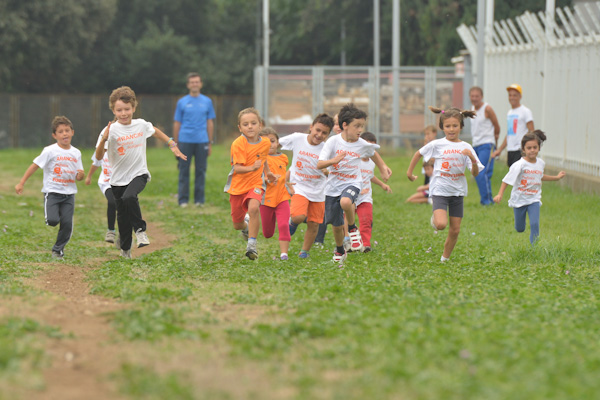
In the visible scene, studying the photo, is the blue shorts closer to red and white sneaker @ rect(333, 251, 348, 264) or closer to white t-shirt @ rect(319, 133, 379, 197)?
white t-shirt @ rect(319, 133, 379, 197)

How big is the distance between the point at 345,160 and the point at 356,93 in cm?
2194

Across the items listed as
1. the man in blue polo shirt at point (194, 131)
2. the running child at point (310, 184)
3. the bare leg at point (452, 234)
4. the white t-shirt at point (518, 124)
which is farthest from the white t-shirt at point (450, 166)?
the man in blue polo shirt at point (194, 131)

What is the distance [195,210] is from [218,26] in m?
40.5

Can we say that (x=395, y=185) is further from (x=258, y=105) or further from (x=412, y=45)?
(x=412, y=45)

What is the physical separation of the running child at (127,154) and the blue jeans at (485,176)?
7625mm

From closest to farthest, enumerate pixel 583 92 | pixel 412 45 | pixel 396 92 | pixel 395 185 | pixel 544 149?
pixel 583 92, pixel 544 149, pixel 395 185, pixel 396 92, pixel 412 45

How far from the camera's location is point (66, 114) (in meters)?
46.9

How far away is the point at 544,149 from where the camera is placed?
21422 mm

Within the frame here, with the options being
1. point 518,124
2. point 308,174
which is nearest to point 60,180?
point 308,174

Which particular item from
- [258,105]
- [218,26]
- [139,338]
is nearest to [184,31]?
[218,26]

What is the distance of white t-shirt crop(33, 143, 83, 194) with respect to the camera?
1195cm

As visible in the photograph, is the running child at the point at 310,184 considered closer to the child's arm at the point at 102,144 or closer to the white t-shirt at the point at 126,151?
the white t-shirt at the point at 126,151

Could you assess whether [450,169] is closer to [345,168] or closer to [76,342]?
[345,168]

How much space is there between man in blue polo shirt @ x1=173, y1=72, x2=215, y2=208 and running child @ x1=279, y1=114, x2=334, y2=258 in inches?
282
